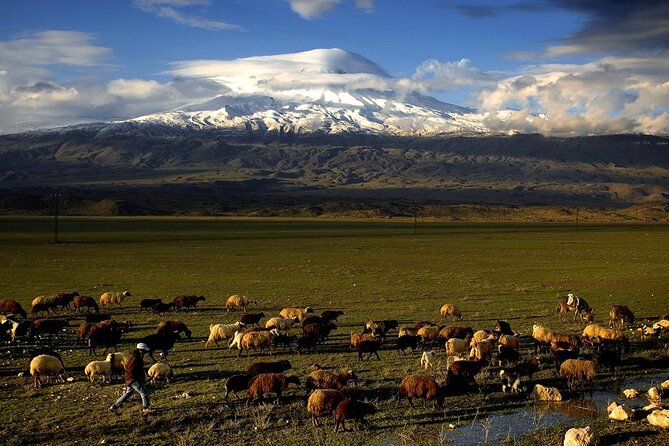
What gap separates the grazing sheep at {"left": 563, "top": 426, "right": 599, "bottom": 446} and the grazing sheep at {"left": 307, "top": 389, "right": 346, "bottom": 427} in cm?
410

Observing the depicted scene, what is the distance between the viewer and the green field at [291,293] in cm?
1171

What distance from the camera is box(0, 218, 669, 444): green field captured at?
11.7m

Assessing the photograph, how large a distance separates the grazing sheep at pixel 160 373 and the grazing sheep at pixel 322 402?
4.49 m

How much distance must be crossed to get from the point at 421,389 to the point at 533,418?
2.25 m

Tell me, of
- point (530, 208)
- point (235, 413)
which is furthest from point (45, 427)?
point (530, 208)

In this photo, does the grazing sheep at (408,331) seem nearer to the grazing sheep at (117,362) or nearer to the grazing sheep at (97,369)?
the grazing sheep at (117,362)

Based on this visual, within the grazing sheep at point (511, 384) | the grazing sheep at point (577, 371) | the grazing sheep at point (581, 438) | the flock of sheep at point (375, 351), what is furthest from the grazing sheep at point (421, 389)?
the grazing sheep at point (577, 371)

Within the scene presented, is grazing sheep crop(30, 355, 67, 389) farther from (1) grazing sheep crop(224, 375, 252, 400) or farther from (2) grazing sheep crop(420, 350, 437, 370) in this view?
(2) grazing sheep crop(420, 350, 437, 370)

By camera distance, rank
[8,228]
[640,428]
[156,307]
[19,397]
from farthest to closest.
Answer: [8,228] < [156,307] < [19,397] < [640,428]

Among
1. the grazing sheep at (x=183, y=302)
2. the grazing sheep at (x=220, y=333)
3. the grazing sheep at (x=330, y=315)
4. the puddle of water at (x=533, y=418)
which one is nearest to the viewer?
the puddle of water at (x=533, y=418)

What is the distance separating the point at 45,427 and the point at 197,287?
21972 millimetres

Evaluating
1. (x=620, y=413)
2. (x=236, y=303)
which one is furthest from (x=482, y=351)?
(x=236, y=303)

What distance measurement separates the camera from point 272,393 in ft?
45.0

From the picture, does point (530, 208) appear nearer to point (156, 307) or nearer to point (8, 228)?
point (8, 228)
